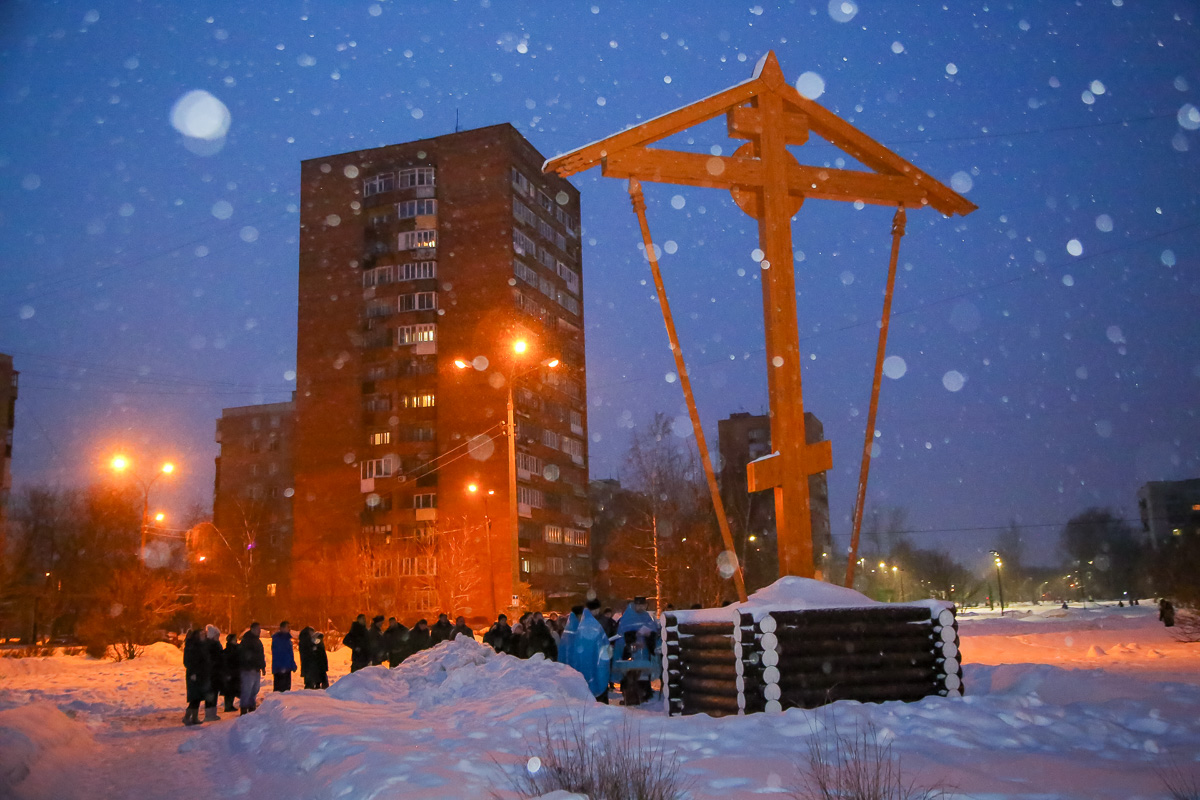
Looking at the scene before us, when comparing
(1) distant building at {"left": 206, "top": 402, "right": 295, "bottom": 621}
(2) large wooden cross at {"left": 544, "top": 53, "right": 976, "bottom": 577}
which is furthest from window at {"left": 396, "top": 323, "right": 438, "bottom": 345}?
(2) large wooden cross at {"left": 544, "top": 53, "right": 976, "bottom": 577}

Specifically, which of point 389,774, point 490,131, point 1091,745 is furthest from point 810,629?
point 490,131

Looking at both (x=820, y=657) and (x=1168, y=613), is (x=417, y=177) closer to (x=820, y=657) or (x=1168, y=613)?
(x=1168, y=613)

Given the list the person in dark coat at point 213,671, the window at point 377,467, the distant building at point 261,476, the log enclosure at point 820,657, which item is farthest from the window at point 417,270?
the log enclosure at point 820,657

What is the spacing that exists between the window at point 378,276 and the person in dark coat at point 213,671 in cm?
4586

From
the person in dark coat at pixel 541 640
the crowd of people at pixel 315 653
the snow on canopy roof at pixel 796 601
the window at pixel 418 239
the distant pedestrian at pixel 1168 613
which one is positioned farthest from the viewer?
the window at pixel 418 239

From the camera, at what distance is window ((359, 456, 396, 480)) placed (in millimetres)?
57875

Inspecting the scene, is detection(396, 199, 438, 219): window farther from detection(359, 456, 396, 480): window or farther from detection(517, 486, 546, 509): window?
detection(517, 486, 546, 509): window

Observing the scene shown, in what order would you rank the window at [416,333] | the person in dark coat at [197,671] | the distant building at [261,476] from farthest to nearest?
1. the distant building at [261,476]
2. the window at [416,333]
3. the person in dark coat at [197,671]

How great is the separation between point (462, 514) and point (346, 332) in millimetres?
14624

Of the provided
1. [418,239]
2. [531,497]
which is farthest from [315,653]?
[418,239]

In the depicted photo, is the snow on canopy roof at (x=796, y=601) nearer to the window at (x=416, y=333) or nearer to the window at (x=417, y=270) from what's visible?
the window at (x=416, y=333)

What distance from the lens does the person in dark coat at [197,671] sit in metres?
15.3

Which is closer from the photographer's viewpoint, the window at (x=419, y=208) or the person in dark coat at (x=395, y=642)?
the person in dark coat at (x=395, y=642)

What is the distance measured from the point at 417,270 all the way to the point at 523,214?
305 inches
